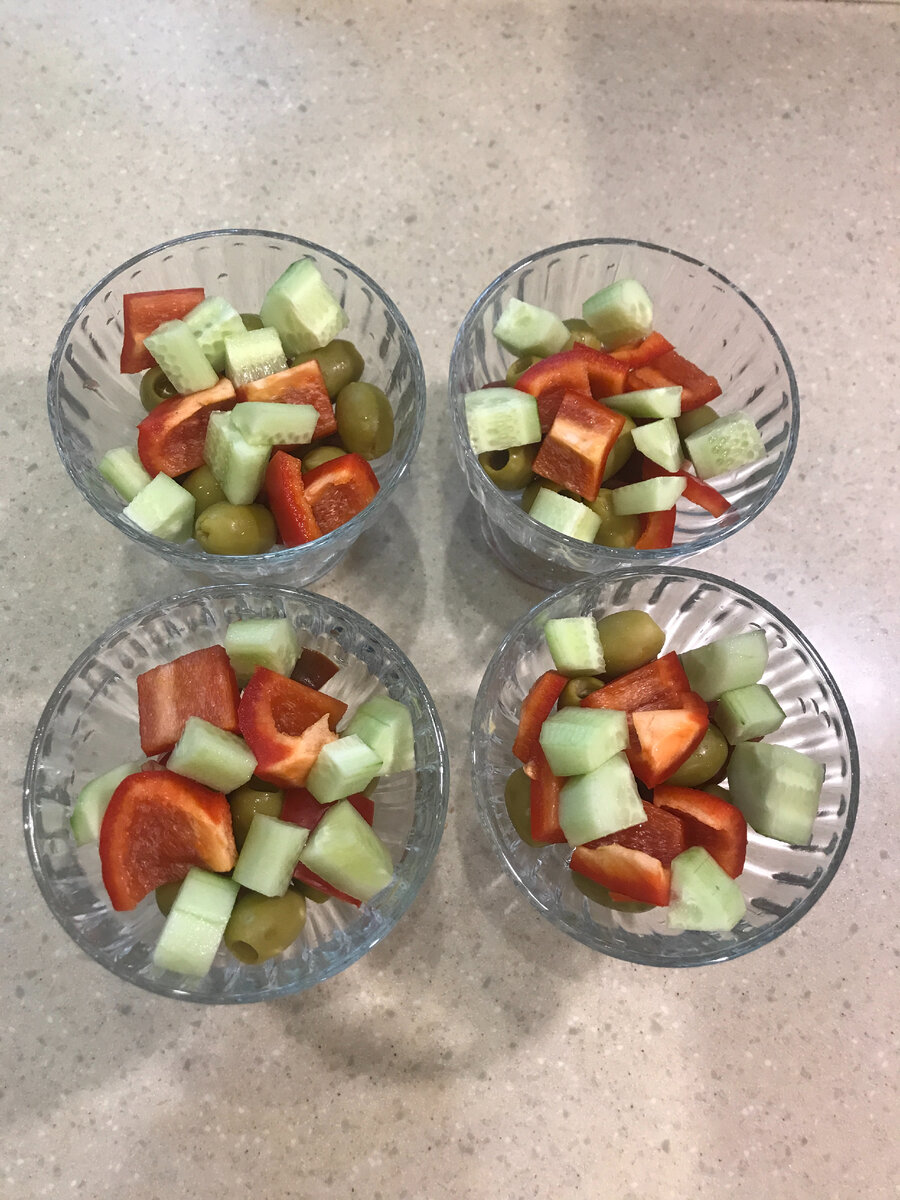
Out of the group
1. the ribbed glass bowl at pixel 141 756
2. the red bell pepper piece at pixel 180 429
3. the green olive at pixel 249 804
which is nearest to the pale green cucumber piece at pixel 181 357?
the red bell pepper piece at pixel 180 429

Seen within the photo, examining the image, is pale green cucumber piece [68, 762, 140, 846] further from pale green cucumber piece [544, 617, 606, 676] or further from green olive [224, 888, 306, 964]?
pale green cucumber piece [544, 617, 606, 676]

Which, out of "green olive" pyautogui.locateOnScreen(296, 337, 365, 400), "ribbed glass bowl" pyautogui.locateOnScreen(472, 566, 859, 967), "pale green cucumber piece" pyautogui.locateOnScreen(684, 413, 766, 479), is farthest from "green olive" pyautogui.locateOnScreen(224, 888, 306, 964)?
"pale green cucumber piece" pyautogui.locateOnScreen(684, 413, 766, 479)

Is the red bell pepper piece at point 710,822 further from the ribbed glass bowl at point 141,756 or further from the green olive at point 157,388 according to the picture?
the green olive at point 157,388

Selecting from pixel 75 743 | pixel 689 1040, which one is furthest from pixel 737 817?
pixel 75 743

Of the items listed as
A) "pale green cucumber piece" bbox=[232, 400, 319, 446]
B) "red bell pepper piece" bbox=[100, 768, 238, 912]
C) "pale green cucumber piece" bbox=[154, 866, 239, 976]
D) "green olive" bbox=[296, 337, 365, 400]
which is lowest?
"pale green cucumber piece" bbox=[154, 866, 239, 976]

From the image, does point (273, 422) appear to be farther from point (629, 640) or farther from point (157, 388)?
point (629, 640)
